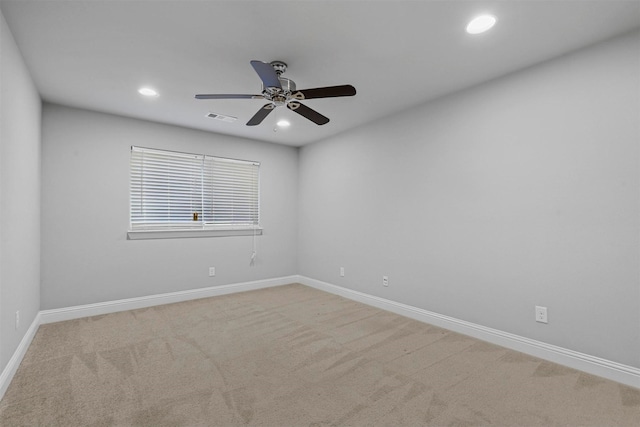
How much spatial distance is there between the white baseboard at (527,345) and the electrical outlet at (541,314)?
191 millimetres

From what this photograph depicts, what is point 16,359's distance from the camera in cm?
240

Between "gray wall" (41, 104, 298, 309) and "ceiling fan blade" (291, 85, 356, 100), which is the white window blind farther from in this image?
"ceiling fan blade" (291, 85, 356, 100)

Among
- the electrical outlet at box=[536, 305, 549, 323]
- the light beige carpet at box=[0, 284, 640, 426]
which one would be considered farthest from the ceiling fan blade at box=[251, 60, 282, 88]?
the electrical outlet at box=[536, 305, 549, 323]

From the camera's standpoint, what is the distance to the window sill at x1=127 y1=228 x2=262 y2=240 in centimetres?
409

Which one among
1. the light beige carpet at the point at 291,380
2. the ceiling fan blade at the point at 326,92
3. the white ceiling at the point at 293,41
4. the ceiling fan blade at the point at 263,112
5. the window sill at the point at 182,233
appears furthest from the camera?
the window sill at the point at 182,233

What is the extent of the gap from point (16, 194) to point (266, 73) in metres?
2.19

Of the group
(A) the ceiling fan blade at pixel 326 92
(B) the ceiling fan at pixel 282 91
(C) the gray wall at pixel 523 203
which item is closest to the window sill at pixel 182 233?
(C) the gray wall at pixel 523 203

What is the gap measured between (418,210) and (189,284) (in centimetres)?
335

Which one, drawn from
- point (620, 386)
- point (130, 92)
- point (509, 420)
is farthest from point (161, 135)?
point (620, 386)

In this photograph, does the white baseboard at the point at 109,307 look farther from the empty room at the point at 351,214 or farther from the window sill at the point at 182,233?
the window sill at the point at 182,233

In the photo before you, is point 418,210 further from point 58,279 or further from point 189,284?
point 58,279

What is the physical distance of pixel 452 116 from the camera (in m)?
3.33

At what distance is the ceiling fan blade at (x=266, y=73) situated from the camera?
6.71 feet

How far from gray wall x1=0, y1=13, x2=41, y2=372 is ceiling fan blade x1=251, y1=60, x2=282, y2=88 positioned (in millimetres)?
1627
